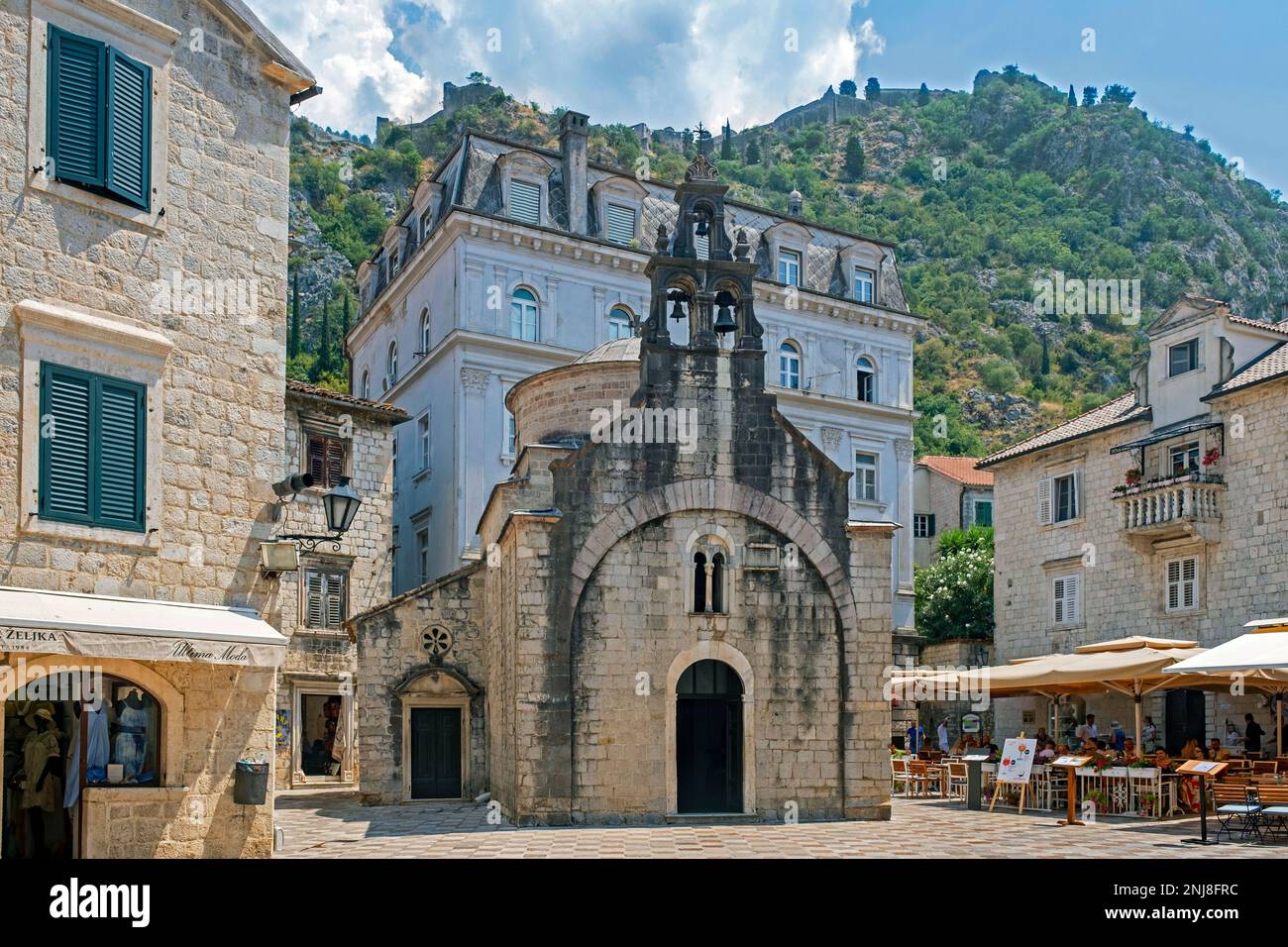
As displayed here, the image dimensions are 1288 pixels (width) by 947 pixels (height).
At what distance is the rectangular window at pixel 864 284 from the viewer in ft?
164

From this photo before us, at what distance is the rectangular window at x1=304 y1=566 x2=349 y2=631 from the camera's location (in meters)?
35.6

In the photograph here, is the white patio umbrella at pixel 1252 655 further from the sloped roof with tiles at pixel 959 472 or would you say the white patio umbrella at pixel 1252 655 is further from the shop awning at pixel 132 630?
the sloped roof with tiles at pixel 959 472

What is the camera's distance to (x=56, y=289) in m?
14.7

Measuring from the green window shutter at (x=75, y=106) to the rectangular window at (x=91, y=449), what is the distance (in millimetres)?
2356

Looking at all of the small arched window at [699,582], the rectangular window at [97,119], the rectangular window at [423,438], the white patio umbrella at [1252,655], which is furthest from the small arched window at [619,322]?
the rectangular window at [97,119]

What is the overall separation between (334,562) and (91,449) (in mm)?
21636

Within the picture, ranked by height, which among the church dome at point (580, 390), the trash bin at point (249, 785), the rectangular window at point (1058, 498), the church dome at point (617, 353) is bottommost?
the trash bin at point (249, 785)

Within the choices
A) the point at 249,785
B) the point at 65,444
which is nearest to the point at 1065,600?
the point at 249,785

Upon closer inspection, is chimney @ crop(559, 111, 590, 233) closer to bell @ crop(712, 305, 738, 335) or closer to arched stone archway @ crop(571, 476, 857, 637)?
bell @ crop(712, 305, 738, 335)

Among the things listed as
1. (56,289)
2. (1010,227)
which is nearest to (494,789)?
(56,289)

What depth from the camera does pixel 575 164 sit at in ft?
141

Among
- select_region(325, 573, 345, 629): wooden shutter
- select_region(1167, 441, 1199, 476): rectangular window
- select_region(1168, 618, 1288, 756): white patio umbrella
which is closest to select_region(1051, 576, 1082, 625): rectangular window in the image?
select_region(1167, 441, 1199, 476): rectangular window
